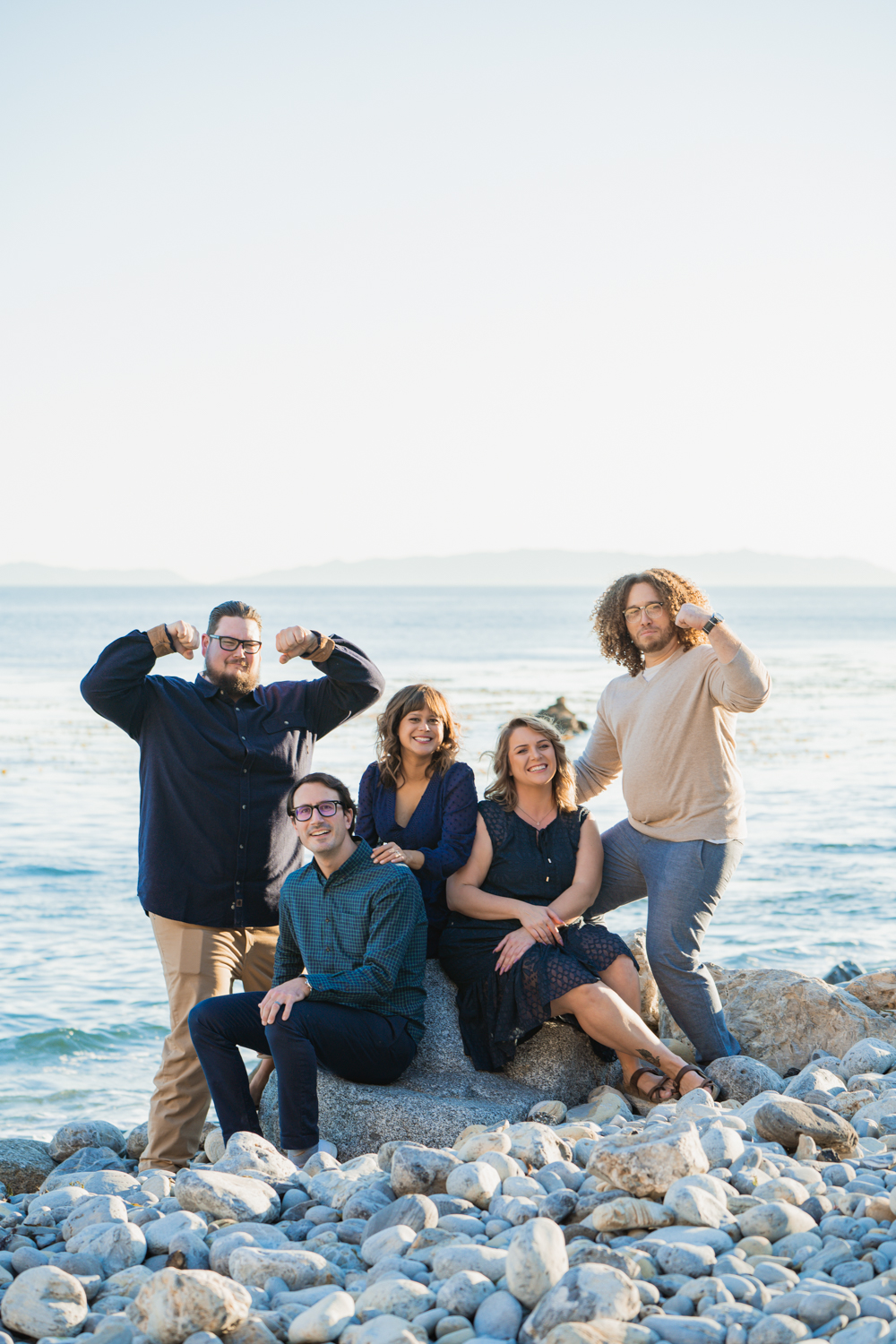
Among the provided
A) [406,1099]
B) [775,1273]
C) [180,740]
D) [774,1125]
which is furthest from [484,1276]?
[180,740]

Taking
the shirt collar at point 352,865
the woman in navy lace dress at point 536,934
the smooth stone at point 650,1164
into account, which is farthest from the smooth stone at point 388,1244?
the woman in navy lace dress at point 536,934

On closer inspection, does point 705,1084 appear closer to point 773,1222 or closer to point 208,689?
point 773,1222

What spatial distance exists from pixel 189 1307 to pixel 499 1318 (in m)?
0.77

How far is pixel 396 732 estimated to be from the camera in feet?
19.0

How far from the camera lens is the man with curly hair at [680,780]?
5.57m

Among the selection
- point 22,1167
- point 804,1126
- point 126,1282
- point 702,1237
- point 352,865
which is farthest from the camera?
point 22,1167

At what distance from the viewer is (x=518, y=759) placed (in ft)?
19.0

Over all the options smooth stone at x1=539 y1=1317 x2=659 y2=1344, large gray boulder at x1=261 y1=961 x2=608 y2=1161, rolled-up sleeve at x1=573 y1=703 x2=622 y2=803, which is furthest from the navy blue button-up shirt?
smooth stone at x1=539 y1=1317 x2=659 y2=1344

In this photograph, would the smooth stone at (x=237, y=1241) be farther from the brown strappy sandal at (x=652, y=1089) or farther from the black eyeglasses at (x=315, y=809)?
the brown strappy sandal at (x=652, y=1089)

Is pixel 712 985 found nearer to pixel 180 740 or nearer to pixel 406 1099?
pixel 406 1099

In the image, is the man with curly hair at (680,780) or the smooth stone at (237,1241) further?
the man with curly hair at (680,780)

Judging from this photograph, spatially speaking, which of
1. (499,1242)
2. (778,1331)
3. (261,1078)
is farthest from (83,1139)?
(778,1331)

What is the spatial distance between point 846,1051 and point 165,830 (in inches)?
142

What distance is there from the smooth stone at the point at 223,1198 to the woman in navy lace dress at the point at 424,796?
176cm
